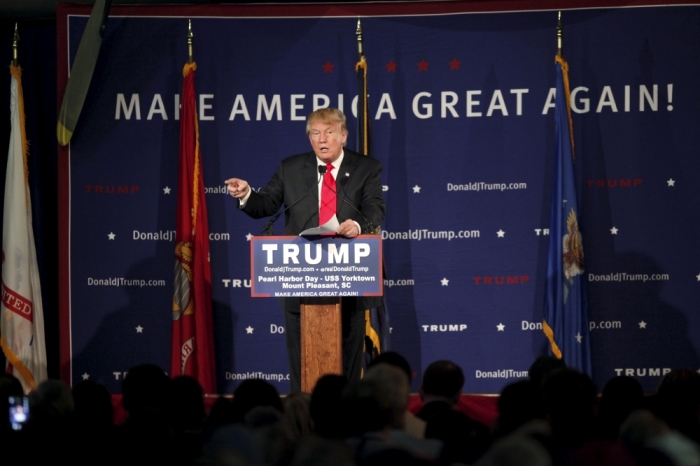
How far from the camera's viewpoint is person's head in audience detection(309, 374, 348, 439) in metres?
3.25

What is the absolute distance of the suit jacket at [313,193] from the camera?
5.36 meters

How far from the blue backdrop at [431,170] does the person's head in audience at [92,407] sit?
339 centimetres

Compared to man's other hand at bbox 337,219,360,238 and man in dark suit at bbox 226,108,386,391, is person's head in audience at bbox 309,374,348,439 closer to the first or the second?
man's other hand at bbox 337,219,360,238

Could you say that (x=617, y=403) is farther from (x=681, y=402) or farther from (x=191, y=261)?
(x=191, y=261)

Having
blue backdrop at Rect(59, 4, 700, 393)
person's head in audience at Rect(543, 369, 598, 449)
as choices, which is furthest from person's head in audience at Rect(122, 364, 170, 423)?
blue backdrop at Rect(59, 4, 700, 393)

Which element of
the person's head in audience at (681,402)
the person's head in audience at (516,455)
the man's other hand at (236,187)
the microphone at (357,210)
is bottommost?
the person's head in audience at (681,402)

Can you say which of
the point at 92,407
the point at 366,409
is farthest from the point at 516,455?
the point at 92,407

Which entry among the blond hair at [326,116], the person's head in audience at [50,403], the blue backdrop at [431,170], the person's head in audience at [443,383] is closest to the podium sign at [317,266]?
the person's head in audience at [443,383]

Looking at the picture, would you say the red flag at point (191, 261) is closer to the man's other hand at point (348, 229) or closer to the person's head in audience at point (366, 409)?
the man's other hand at point (348, 229)

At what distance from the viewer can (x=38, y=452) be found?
309 cm

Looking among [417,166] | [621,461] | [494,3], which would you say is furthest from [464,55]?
[621,461]

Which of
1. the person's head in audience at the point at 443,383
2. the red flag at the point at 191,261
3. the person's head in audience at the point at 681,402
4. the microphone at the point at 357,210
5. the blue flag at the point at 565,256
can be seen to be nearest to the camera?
the person's head in audience at the point at 681,402

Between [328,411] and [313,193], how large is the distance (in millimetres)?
2229

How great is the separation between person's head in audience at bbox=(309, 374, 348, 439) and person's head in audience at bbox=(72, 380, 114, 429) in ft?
2.19
